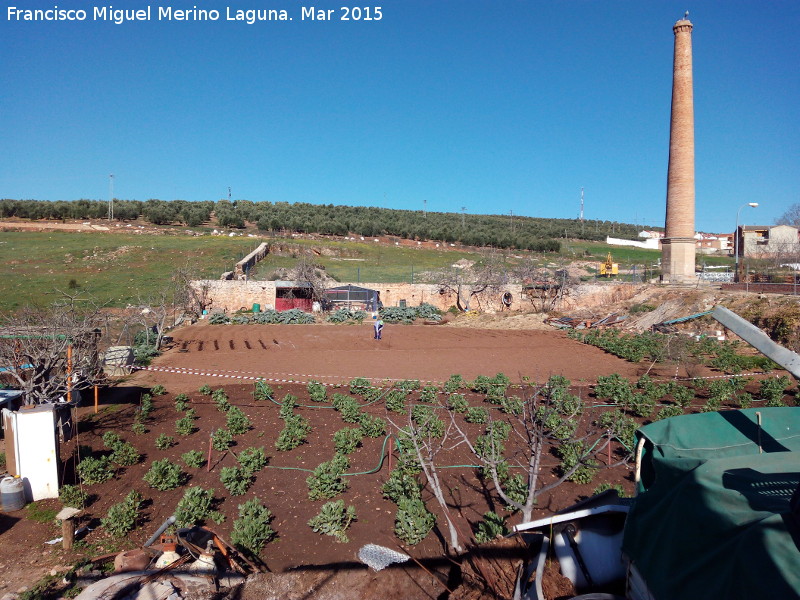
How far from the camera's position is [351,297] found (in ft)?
118

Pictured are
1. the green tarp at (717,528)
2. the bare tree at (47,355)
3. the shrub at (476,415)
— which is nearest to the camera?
the green tarp at (717,528)

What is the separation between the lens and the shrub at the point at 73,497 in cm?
753

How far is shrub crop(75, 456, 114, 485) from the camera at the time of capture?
27.1 feet

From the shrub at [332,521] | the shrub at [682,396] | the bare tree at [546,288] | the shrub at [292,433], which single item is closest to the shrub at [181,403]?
the shrub at [292,433]

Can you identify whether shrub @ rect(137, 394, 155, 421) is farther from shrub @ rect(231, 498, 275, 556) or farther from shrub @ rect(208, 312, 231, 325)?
shrub @ rect(208, 312, 231, 325)

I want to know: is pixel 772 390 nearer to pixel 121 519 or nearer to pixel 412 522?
pixel 412 522

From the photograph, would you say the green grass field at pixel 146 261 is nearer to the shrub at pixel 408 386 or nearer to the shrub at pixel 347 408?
the shrub at pixel 408 386

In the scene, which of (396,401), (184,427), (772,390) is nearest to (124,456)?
(184,427)

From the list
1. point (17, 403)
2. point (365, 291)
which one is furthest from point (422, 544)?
point (365, 291)

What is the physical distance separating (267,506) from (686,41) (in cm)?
3289

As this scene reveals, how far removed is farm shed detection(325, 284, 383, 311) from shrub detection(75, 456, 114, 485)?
27.2m

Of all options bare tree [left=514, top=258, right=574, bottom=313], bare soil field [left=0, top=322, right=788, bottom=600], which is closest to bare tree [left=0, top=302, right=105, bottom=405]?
bare soil field [left=0, top=322, right=788, bottom=600]

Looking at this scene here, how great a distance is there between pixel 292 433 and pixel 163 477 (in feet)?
7.76

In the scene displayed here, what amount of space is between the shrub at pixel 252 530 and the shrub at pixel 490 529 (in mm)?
2477
